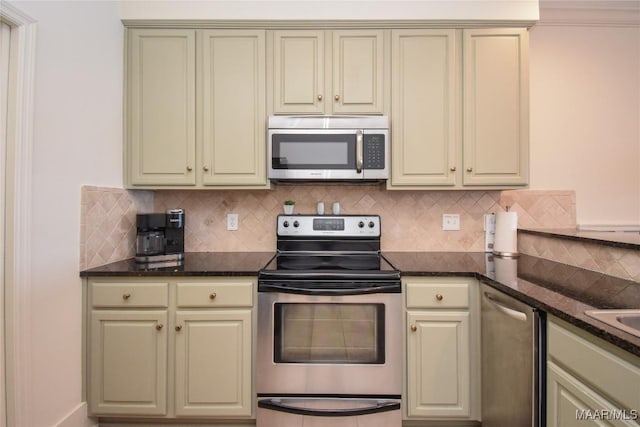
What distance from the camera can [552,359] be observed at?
118 centimetres

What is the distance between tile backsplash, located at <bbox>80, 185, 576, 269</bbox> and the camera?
2420 mm

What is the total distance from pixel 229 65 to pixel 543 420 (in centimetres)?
238

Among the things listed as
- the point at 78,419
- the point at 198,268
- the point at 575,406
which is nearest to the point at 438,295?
the point at 575,406

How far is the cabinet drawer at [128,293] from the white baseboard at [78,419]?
533mm

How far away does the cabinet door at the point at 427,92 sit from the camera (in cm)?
208

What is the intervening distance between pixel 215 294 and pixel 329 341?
2.15 ft

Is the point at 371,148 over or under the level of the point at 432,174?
over

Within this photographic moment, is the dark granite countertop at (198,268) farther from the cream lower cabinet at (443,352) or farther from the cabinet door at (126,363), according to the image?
the cream lower cabinet at (443,352)

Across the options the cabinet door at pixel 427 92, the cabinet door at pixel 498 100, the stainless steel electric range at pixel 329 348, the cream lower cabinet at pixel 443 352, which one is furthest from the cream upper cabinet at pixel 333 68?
the cream lower cabinet at pixel 443 352

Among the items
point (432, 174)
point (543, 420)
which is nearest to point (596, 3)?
point (432, 174)

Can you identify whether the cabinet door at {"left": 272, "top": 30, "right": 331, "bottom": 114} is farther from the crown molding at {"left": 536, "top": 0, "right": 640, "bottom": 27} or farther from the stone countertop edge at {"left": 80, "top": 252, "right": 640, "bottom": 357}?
the crown molding at {"left": 536, "top": 0, "right": 640, "bottom": 27}

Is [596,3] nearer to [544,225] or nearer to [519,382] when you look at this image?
[544,225]

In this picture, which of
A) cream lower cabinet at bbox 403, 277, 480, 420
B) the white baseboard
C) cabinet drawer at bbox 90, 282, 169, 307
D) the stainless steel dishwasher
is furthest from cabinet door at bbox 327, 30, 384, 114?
the white baseboard

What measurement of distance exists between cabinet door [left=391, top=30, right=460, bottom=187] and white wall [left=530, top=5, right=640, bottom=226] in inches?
34.4
